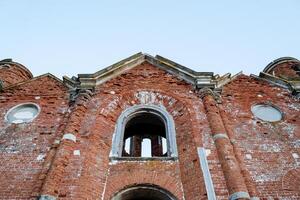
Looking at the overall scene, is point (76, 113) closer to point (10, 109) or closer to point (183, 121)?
point (10, 109)

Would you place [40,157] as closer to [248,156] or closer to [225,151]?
[225,151]

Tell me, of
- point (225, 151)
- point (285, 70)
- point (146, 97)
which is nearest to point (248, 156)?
point (225, 151)

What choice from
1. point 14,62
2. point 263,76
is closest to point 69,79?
point 14,62

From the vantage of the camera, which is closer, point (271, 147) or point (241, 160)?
point (241, 160)

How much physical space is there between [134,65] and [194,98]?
3312mm

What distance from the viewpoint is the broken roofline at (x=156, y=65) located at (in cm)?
1216

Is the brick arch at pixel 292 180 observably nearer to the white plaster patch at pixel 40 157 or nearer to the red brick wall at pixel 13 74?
the white plaster patch at pixel 40 157

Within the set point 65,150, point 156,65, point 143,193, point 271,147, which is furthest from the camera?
point 156,65

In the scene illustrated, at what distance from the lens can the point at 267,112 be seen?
1159 centimetres

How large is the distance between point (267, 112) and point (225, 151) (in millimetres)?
3466

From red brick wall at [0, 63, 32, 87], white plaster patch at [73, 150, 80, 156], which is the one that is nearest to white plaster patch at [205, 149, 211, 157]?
white plaster patch at [73, 150, 80, 156]

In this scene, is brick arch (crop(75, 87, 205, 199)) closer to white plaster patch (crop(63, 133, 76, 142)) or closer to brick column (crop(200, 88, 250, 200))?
white plaster patch (crop(63, 133, 76, 142))

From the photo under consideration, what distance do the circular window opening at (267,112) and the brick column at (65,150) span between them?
5.83 m

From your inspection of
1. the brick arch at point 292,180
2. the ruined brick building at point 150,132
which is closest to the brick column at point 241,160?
the ruined brick building at point 150,132
